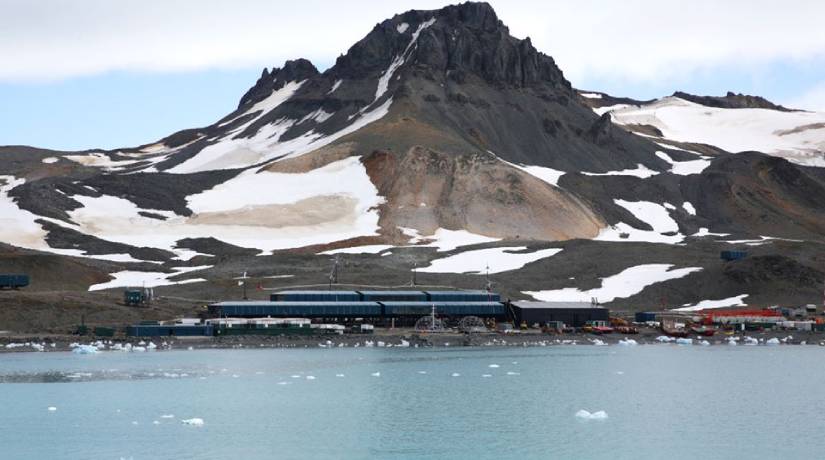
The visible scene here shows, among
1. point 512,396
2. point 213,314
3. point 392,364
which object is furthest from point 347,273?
point 512,396

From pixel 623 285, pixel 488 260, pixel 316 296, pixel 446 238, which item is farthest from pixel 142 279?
pixel 623 285

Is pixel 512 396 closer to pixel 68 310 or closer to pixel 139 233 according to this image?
pixel 68 310

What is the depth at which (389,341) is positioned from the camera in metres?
115

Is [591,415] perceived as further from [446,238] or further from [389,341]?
[446,238]

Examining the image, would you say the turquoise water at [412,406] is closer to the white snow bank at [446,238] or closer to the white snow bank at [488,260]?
the white snow bank at [488,260]

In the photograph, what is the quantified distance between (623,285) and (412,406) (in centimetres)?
9157

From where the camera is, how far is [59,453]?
5072 centimetres

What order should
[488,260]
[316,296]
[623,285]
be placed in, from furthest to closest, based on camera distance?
[488,260] → [623,285] → [316,296]

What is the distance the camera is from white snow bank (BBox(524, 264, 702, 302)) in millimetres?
147863

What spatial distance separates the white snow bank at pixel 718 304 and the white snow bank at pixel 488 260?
2573 centimetres

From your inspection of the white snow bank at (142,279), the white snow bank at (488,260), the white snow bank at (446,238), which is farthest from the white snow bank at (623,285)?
the white snow bank at (142,279)

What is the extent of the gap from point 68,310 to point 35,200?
80517 millimetres

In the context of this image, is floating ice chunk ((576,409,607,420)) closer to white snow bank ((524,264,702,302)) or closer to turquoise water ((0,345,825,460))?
turquoise water ((0,345,825,460))

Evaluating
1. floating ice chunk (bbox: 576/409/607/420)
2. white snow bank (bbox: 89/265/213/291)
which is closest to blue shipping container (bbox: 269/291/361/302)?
white snow bank (bbox: 89/265/213/291)
